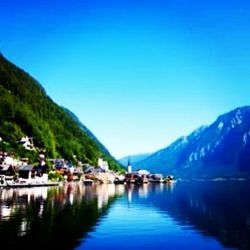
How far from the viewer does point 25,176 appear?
175 metres

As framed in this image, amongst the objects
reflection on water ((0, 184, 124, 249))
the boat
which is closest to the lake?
reflection on water ((0, 184, 124, 249))

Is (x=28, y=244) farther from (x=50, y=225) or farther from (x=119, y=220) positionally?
(x=119, y=220)

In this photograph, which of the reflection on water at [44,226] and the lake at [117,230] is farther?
the lake at [117,230]

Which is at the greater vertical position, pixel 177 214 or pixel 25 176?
pixel 25 176

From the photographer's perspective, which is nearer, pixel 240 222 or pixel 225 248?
pixel 225 248

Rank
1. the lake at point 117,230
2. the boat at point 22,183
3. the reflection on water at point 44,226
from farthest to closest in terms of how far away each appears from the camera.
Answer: the boat at point 22,183 → the lake at point 117,230 → the reflection on water at point 44,226

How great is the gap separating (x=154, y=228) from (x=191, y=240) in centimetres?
837

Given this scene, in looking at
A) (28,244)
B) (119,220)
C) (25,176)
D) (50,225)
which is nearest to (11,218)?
(50,225)

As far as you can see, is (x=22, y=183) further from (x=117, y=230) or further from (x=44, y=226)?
(x=117, y=230)

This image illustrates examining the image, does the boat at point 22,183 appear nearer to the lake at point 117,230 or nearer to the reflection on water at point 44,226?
the reflection on water at point 44,226

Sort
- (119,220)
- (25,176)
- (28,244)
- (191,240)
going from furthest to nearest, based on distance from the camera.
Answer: (25,176) → (119,220) → (191,240) → (28,244)

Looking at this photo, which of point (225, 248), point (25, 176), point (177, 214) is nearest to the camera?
point (225, 248)

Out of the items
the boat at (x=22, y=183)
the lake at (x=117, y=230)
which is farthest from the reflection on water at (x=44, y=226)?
the boat at (x=22, y=183)

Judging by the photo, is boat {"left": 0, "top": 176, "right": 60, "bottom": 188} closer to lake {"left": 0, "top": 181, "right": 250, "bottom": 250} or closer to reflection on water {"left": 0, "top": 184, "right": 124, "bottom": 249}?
reflection on water {"left": 0, "top": 184, "right": 124, "bottom": 249}
